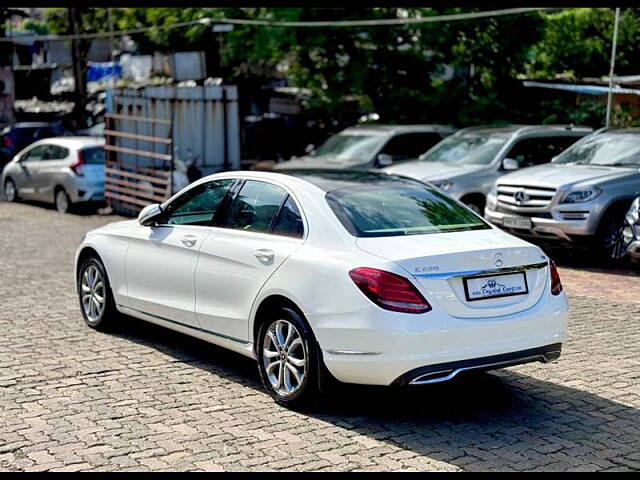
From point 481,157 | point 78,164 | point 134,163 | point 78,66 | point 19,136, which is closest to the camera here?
point 481,157

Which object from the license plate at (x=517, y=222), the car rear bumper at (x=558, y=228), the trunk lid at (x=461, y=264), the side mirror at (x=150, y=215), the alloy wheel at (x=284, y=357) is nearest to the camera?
the trunk lid at (x=461, y=264)

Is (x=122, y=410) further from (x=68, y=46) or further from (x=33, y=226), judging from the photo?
(x=68, y=46)

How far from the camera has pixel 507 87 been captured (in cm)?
2370

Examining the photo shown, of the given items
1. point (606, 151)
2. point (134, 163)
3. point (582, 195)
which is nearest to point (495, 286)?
point (582, 195)

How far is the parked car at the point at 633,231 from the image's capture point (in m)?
11.1

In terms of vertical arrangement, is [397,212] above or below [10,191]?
above

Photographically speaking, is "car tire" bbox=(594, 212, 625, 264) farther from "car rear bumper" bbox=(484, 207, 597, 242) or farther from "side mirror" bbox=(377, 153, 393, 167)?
"side mirror" bbox=(377, 153, 393, 167)

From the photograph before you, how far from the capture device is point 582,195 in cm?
1218

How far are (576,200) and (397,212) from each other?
630 centimetres

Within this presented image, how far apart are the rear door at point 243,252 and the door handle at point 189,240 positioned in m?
0.16

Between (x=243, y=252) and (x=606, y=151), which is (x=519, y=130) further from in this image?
(x=243, y=252)

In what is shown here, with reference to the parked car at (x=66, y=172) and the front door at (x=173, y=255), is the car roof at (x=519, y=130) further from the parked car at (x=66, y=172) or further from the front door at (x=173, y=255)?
the front door at (x=173, y=255)

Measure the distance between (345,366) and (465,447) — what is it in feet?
2.75

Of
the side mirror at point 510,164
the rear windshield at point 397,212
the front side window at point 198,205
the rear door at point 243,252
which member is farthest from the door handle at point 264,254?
the side mirror at point 510,164
